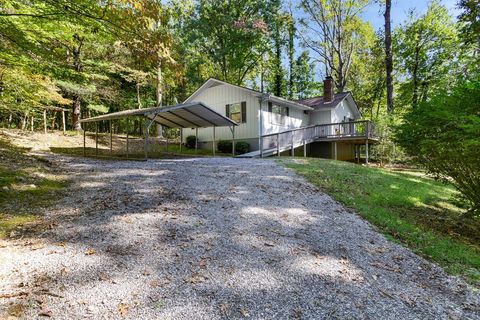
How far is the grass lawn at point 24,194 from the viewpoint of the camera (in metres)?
4.73

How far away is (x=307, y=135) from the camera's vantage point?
18.6m

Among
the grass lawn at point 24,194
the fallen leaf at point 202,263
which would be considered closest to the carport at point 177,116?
the grass lawn at point 24,194

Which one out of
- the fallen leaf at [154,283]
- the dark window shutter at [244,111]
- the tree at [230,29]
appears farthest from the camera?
the tree at [230,29]

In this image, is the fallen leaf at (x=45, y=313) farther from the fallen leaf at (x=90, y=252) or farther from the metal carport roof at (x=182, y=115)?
the metal carport roof at (x=182, y=115)

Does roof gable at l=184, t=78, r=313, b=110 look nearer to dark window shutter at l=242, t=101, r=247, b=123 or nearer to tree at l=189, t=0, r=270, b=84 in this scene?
dark window shutter at l=242, t=101, r=247, b=123

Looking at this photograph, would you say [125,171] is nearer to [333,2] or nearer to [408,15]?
[333,2]

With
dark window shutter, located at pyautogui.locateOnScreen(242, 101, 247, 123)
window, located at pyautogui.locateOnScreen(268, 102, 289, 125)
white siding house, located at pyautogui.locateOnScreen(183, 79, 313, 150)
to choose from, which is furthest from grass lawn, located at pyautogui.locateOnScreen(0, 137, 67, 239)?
window, located at pyautogui.locateOnScreen(268, 102, 289, 125)

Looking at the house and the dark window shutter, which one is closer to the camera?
the house

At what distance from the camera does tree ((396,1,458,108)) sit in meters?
25.5

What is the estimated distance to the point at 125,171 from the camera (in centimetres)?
921

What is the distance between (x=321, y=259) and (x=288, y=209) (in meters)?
2.09

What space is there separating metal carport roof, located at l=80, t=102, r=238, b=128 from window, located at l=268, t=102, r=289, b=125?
4010 millimetres

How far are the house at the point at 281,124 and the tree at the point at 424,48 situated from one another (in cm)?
783

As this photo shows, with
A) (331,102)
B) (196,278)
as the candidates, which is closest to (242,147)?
(331,102)
